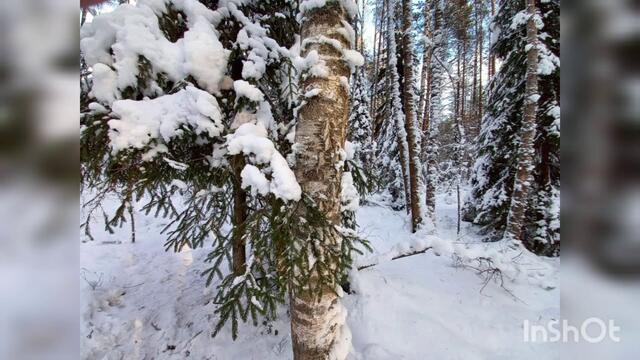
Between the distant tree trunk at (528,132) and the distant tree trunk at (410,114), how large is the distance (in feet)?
6.30

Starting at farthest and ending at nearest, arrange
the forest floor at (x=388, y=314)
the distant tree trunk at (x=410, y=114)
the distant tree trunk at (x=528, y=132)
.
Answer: the distant tree trunk at (x=410, y=114), the distant tree trunk at (x=528, y=132), the forest floor at (x=388, y=314)

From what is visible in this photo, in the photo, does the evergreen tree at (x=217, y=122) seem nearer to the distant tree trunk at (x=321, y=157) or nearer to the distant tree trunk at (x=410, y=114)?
the distant tree trunk at (x=321, y=157)

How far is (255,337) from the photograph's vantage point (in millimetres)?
3635

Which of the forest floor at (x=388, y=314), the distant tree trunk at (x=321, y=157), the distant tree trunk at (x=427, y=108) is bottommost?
the forest floor at (x=388, y=314)

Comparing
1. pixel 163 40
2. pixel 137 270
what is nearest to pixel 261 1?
pixel 163 40

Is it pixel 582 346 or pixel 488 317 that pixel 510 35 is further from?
pixel 582 346

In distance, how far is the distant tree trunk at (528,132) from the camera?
4824mm

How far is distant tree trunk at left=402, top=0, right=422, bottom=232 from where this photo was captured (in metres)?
6.51

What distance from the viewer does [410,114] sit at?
22.2ft

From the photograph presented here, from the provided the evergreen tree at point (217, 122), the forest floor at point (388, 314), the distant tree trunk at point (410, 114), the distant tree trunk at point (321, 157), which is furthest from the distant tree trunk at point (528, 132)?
the distant tree trunk at point (321, 157)

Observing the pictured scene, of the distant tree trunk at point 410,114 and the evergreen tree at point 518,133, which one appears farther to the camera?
the distant tree trunk at point 410,114

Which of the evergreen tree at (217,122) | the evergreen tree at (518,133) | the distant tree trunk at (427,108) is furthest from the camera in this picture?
the distant tree trunk at (427,108)

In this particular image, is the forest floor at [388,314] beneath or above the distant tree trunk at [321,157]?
beneath

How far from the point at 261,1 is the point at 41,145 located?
131 inches
